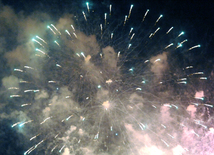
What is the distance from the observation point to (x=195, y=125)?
19.2 metres

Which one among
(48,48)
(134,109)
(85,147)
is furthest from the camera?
(85,147)

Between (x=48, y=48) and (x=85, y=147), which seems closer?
(x=48, y=48)

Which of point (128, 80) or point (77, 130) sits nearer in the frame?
point (128, 80)

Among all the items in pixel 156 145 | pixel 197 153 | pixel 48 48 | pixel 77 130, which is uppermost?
pixel 48 48

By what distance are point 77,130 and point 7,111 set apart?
11168mm

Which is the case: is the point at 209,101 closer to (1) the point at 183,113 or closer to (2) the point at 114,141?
(1) the point at 183,113

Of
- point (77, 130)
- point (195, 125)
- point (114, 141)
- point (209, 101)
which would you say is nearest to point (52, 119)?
point (77, 130)

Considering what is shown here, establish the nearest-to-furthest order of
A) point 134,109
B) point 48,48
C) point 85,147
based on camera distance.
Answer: point 48,48 → point 134,109 → point 85,147

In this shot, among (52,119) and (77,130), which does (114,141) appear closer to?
(77,130)

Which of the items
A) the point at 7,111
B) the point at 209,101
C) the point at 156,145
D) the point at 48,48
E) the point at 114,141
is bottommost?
the point at 156,145

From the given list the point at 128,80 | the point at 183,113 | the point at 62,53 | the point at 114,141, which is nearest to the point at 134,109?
the point at 128,80

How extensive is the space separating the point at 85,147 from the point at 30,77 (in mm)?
13107

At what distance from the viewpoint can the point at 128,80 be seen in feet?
58.8

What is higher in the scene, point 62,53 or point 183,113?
point 62,53
